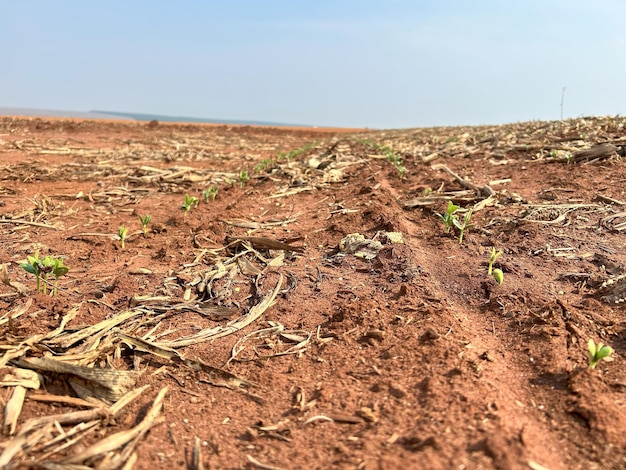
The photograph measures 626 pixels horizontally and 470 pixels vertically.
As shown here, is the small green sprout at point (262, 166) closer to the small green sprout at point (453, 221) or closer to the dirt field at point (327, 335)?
the dirt field at point (327, 335)

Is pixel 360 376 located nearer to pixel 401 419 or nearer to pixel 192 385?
pixel 401 419

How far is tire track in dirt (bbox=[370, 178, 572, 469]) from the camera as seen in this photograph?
1.66 meters

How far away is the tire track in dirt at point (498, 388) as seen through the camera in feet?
5.43

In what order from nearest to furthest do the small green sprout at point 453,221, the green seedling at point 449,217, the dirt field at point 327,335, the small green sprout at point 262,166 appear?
the dirt field at point 327,335 < the small green sprout at point 453,221 < the green seedling at point 449,217 < the small green sprout at point 262,166

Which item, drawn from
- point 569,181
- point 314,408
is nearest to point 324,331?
point 314,408

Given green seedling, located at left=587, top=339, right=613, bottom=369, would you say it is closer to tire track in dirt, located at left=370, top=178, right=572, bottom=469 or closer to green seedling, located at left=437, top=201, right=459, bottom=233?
tire track in dirt, located at left=370, top=178, right=572, bottom=469

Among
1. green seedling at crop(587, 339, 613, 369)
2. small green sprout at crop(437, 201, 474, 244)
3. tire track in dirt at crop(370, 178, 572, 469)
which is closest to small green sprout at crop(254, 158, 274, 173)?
small green sprout at crop(437, 201, 474, 244)

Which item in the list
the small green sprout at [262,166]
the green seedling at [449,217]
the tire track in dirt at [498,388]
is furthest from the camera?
the small green sprout at [262,166]

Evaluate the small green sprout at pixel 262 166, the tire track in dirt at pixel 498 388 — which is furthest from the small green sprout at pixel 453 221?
the small green sprout at pixel 262 166

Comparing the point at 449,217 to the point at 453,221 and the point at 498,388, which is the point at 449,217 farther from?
the point at 498,388

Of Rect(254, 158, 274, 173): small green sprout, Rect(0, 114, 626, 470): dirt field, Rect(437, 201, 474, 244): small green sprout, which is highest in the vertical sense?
Rect(254, 158, 274, 173): small green sprout

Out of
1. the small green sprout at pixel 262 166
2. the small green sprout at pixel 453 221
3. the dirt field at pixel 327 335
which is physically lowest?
the dirt field at pixel 327 335

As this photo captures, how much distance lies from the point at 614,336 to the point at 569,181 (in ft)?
11.9

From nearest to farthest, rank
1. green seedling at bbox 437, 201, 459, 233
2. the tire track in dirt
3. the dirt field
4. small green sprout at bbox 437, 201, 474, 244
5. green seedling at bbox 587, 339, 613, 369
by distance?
1. the tire track in dirt
2. the dirt field
3. green seedling at bbox 587, 339, 613, 369
4. small green sprout at bbox 437, 201, 474, 244
5. green seedling at bbox 437, 201, 459, 233
